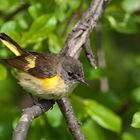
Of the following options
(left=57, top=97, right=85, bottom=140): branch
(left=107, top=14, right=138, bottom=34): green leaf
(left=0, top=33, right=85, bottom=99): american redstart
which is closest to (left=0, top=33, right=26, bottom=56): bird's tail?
(left=0, top=33, right=85, bottom=99): american redstart

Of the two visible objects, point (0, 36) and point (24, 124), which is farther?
point (0, 36)

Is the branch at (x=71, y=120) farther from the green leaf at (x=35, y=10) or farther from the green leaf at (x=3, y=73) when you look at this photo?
the green leaf at (x=35, y=10)

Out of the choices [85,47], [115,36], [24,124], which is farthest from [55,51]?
[115,36]

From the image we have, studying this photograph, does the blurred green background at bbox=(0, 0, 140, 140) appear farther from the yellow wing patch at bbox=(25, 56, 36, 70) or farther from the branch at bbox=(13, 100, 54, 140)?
the branch at bbox=(13, 100, 54, 140)

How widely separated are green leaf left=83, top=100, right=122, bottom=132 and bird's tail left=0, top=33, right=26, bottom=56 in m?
0.65

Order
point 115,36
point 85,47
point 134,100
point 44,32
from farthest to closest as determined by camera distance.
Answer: point 115,36 → point 134,100 → point 44,32 → point 85,47

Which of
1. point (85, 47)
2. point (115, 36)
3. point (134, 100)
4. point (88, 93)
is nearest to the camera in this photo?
point (85, 47)

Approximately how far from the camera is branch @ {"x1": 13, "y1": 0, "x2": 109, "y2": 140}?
11.3 feet

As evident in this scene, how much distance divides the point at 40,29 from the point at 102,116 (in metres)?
0.79

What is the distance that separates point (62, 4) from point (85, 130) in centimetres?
98

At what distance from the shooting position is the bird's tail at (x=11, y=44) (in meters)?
4.12

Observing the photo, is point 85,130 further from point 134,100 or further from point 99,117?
point 134,100

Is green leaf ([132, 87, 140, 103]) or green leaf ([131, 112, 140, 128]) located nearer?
green leaf ([131, 112, 140, 128])

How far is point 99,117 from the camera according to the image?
14.1ft
